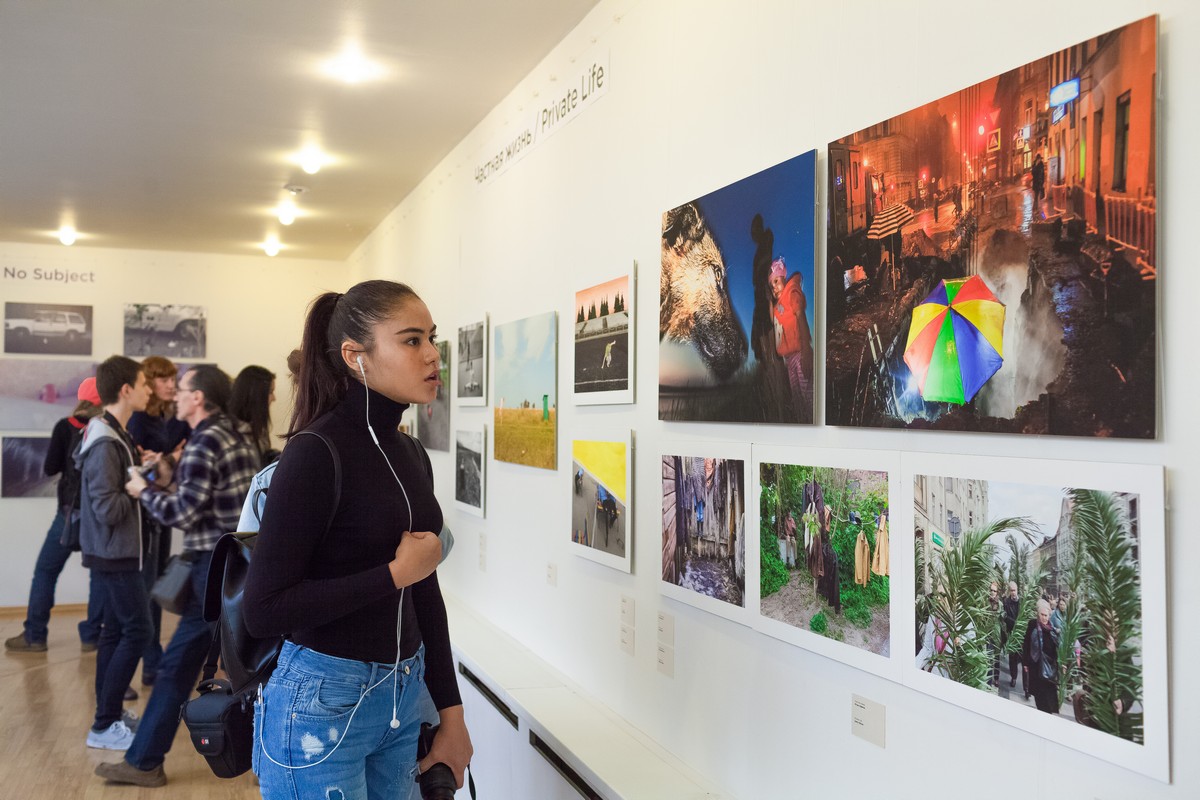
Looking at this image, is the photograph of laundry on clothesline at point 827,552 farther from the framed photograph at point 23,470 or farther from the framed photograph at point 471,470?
the framed photograph at point 23,470

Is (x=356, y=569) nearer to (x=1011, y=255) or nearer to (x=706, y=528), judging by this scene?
(x=706, y=528)

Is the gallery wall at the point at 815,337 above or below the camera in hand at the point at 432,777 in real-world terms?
above

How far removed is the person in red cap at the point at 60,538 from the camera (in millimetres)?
6574

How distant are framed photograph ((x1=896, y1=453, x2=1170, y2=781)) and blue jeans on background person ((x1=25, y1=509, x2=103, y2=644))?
6.32 metres

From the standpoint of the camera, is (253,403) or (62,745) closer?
(253,403)

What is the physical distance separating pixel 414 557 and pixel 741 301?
3.46 feet

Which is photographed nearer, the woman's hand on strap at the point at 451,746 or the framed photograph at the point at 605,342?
the woman's hand on strap at the point at 451,746

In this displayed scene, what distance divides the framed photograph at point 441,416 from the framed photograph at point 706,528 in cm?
303

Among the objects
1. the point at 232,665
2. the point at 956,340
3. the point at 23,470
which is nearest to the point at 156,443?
the point at 23,470

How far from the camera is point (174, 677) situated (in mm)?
4242

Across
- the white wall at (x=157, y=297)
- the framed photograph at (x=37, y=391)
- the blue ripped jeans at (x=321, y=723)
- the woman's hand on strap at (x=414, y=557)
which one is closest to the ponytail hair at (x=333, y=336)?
the woman's hand on strap at (x=414, y=557)

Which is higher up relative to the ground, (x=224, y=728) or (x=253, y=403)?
(x=253, y=403)

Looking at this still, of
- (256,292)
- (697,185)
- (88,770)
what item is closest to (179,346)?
(256,292)

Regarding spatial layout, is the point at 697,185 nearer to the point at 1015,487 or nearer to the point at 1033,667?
the point at 1015,487
